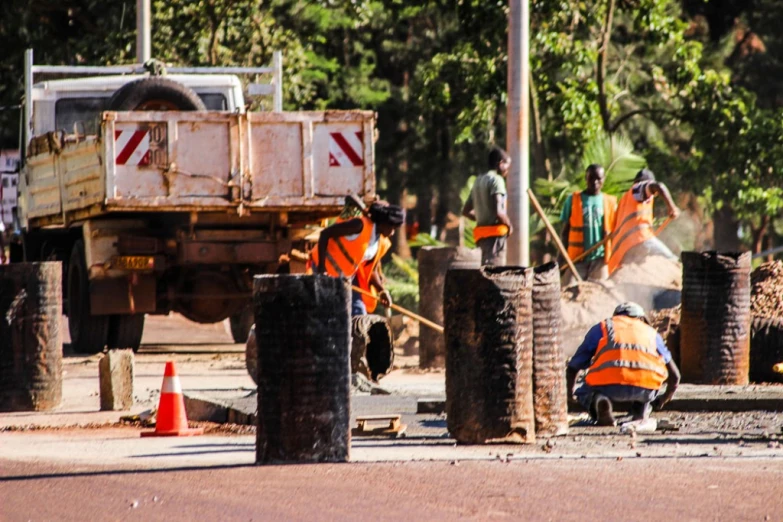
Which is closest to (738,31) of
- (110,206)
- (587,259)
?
(587,259)

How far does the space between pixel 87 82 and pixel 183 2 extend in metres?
8.52

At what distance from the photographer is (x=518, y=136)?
15.3 metres

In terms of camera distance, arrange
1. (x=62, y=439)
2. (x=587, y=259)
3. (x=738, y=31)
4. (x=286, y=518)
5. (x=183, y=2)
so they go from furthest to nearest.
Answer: (x=738, y=31) → (x=183, y=2) → (x=587, y=259) → (x=62, y=439) → (x=286, y=518)

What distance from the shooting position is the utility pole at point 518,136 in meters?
15.1

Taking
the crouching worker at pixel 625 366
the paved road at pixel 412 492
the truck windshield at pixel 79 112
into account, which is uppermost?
the truck windshield at pixel 79 112

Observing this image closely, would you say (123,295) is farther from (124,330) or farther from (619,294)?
(619,294)

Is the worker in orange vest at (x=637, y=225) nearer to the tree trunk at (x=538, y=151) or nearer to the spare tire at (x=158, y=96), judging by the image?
the spare tire at (x=158, y=96)

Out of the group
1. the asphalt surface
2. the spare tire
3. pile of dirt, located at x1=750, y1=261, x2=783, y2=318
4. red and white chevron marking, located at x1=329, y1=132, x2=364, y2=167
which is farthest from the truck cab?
the asphalt surface

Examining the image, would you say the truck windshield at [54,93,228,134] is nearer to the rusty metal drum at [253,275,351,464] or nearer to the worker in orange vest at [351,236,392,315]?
the worker in orange vest at [351,236,392,315]

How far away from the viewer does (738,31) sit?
35.8 meters

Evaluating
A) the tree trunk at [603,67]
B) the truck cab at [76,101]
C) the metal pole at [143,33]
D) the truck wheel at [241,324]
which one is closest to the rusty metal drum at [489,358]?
the truck cab at [76,101]

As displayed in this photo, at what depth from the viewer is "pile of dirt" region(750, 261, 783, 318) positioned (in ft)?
42.7

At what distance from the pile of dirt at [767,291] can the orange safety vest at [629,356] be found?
3793 millimetres

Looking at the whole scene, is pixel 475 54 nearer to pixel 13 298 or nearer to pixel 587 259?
pixel 587 259
